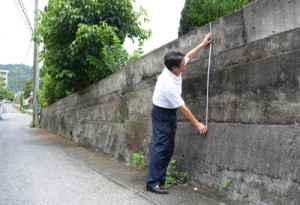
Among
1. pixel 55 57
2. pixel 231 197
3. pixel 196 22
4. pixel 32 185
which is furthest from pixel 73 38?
pixel 231 197

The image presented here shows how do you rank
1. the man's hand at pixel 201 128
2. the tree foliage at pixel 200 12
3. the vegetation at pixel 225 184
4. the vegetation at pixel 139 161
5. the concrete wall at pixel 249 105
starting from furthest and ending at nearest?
the tree foliage at pixel 200 12 → the vegetation at pixel 139 161 → the man's hand at pixel 201 128 → the vegetation at pixel 225 184 → the concrete wall at pixel 249 105

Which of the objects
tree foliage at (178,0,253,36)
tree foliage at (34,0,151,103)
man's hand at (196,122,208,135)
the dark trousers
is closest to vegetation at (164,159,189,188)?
the dark trousers

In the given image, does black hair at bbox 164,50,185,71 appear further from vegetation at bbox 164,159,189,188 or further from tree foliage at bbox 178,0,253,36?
tree foliage at bbox 178,0,253,36

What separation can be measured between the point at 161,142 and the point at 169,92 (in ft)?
2.00

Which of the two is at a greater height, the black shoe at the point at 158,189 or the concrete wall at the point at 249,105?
the concrete wall at the point at 249,105

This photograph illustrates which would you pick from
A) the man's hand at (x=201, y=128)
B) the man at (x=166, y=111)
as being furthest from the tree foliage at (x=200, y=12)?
the man's hand at (x=201, y=128)

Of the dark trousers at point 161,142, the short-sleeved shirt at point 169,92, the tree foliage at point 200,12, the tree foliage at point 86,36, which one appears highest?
the tree foliage at point 200,12

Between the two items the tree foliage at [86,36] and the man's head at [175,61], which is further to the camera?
the tree foliage at [86,36]

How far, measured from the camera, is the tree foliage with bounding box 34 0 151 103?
9094mm

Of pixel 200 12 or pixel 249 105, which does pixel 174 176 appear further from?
pixel 200 12

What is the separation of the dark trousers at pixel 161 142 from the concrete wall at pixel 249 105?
1.11ft

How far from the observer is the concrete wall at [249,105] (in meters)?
2.95

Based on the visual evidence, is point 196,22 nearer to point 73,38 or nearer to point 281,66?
point 73,38

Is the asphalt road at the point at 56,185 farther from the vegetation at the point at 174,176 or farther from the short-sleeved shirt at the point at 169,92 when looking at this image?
the short-sleeved shirt at the point at 169,92
